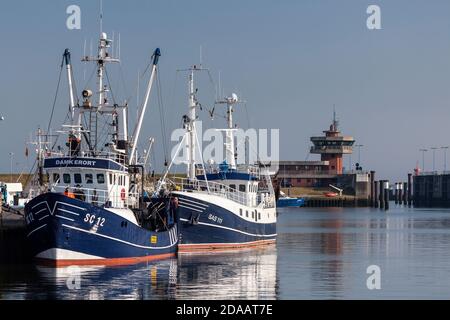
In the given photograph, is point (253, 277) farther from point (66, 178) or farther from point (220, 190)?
point (220, 190)

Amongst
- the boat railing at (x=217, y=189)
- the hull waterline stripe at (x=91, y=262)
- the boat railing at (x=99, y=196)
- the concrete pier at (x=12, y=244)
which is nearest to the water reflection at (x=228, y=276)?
the hull waterline stripe at (x=91, y=262)

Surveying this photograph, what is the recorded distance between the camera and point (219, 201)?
6700cm

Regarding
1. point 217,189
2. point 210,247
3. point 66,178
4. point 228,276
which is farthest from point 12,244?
point 217,189

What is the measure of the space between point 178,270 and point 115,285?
8997mm

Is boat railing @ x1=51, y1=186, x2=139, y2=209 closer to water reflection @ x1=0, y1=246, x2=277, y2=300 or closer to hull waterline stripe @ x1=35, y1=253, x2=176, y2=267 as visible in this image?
hull waterline stripe @ x1=35, y1=253, x2=176, y2=267

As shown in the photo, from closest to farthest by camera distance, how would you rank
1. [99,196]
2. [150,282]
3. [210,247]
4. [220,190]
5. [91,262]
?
[150,282] → [91,262] → [99,196] → [210,247] → [220,190]

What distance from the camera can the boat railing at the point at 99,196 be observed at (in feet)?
176

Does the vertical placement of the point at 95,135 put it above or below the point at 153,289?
above

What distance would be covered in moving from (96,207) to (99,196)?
2676 mm

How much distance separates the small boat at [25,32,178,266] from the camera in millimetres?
50688

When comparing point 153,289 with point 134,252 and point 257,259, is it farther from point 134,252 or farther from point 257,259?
point 257,259

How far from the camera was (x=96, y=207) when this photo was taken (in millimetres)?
51594

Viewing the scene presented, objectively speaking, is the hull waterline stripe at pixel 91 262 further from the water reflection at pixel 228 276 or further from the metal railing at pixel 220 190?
the metal railing at pixel 220 190
